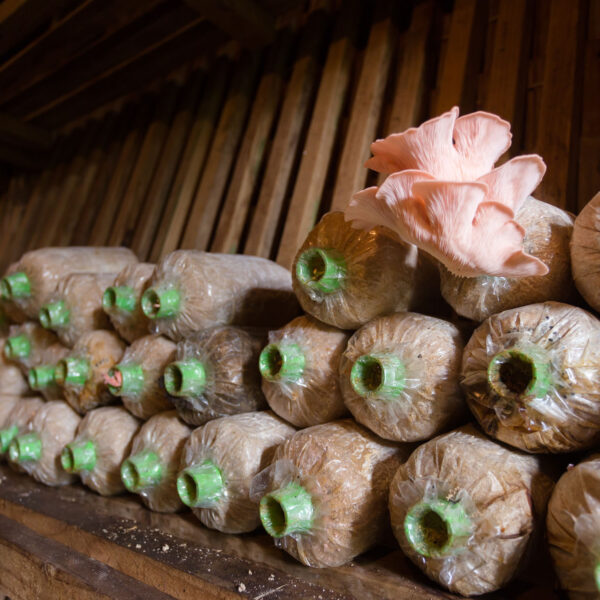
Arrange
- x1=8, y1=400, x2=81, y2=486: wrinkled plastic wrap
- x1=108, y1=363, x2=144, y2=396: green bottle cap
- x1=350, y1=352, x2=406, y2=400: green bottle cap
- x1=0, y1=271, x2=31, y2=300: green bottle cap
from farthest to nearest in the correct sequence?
x1=0, y1=271, x2=31, y2=300: green bottle cap → x1=8, y1=400, x2=81, y2=486: wrinkled plastic wrap → x1=108, y1=363, x2=144, y2=396: green bottle cap → x1=350, y1=352, x2=406, y2=400: green bottle cap

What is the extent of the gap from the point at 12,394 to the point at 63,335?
0.68 m

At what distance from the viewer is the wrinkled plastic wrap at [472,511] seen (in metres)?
1.15

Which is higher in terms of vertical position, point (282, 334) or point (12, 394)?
point (282, 334)

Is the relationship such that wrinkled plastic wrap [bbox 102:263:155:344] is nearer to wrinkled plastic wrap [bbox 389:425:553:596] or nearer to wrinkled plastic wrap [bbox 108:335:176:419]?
wrinkled plastic wrap [bbox 108:335:176:419]

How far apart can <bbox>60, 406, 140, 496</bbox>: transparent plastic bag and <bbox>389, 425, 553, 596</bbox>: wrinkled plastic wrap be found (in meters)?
1.32

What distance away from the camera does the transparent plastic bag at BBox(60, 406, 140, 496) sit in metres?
2.15

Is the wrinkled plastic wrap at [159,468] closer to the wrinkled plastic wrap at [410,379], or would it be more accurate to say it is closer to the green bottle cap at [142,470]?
the green bottle cap at [142,470]

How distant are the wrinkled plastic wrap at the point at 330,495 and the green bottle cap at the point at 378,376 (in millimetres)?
198

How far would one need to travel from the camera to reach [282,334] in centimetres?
174

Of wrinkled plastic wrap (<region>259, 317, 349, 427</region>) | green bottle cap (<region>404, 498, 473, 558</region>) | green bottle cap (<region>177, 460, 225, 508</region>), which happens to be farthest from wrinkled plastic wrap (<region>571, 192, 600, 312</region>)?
green bottle cap (<region>177, 460, 225, 508</region>)

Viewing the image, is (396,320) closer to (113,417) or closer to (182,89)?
(113,417)

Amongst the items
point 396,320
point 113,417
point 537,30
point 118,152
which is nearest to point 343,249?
point 396,320

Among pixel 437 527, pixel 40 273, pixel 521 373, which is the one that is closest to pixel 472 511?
pixel 437 527

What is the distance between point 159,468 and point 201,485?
1.27 feet
